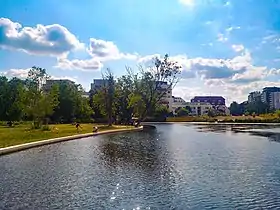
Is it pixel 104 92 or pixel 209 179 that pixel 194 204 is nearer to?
pixel 209 179

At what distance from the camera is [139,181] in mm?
→ 12977

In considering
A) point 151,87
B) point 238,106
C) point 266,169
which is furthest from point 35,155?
point 238,106

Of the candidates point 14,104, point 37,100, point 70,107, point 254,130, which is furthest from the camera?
point 70,107

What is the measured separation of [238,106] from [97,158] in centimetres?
15324

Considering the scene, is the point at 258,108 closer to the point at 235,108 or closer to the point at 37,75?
the point at 235,108

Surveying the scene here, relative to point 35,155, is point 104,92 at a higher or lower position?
higher

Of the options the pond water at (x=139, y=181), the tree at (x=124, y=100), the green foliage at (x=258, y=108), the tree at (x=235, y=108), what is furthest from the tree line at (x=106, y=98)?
the tree at (x=235, y=108)

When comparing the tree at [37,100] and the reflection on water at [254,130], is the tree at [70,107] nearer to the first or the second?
the tree at [37,100]

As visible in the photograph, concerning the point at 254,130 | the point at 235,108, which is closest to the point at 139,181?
the point at 254,130

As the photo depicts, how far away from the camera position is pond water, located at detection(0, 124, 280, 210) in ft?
33.2

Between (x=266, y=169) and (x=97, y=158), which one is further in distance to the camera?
(x=97, y=158)

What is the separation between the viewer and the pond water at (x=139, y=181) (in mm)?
10109

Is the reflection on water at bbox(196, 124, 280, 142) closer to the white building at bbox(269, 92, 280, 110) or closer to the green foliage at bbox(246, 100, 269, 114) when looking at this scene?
the green foliage at bbox(246, 100, 269, 114)

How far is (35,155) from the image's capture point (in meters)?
20.2
